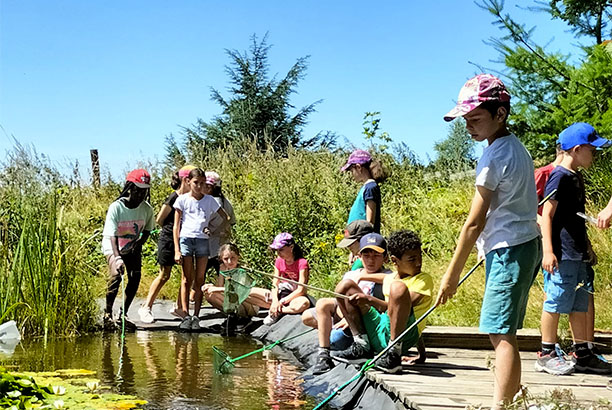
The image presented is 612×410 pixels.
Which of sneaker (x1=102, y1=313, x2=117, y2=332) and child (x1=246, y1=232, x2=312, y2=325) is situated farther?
sneaker (x1=102, y1=313, x2=117, y2=332)

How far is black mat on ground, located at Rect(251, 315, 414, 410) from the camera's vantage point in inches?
158

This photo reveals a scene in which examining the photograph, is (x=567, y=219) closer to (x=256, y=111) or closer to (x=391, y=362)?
(x=391, y=362)

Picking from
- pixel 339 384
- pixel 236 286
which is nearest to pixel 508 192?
pixel 339 384

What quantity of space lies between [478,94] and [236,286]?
389cm

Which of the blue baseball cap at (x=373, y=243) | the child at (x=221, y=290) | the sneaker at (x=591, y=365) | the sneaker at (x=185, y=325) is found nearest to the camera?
the sneaker at (x=591, y=365)

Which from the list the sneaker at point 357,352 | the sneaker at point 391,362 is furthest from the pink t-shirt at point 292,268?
the sneaker at point 391,362

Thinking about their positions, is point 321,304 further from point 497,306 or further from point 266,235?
point 266,235

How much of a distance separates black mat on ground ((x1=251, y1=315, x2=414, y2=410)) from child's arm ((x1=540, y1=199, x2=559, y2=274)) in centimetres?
112

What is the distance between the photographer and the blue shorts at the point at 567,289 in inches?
169

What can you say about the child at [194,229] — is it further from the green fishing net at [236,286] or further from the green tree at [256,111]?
the green tree at [256,111]

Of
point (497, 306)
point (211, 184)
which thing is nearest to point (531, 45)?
point (211, 184)

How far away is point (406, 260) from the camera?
15.2 ft

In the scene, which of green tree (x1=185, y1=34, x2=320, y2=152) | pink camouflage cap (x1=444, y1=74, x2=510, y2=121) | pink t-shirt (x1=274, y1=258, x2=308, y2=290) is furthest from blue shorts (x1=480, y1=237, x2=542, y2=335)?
green tree (x1=185, y1=34, x2=320, y2=152)

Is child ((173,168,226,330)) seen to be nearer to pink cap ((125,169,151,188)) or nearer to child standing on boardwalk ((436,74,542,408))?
pink cap ((125,169,151,188))
